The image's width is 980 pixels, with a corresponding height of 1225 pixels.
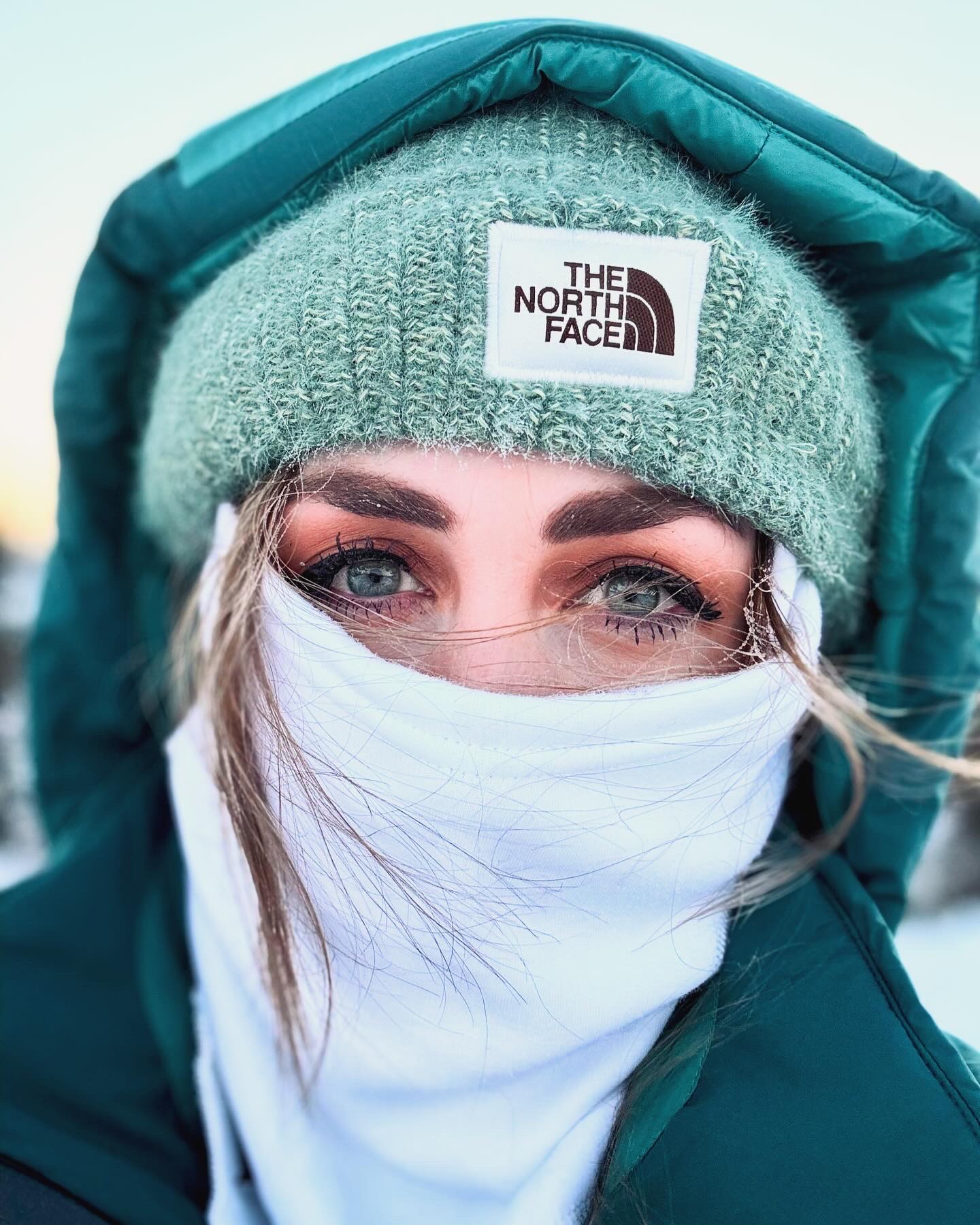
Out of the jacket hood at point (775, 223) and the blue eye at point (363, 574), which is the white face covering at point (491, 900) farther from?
the jacket hood at point (775, 223)

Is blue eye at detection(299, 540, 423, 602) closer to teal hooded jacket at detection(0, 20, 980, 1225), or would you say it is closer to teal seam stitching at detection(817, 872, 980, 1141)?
teal hooded jacket at detection(0, 20, 980, 1225)

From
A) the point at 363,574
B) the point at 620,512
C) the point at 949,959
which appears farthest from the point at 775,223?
the point at 949,959

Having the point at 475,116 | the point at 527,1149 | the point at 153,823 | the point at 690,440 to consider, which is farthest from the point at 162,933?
the point at 475,116

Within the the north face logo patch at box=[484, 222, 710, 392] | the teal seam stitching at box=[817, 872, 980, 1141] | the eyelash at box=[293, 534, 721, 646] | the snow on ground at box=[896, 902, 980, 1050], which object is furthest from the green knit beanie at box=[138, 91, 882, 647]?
the snow on ground at box=[896, 902, 980, 1050]

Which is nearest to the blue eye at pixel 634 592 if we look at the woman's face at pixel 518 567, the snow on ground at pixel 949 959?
the woman's face at pixel 518 567

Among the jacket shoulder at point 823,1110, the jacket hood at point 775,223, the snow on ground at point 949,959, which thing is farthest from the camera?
the snow on ground at point 949,959

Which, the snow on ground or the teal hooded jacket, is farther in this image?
the snow on ground

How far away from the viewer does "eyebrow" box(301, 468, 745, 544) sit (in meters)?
0.93

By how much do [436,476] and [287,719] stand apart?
0.34 meters

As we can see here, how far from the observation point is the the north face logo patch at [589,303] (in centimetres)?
91

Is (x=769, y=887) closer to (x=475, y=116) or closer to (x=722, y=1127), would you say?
(x=722, y=1127)

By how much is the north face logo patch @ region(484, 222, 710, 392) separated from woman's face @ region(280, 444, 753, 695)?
0.11m

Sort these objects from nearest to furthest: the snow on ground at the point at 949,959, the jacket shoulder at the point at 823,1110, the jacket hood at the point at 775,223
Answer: the jacket shoulder at the point at 823,1110, the jacket hood at the point at 775,223, the snow on ground at the point at 949,959

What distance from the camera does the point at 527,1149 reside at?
962mm
